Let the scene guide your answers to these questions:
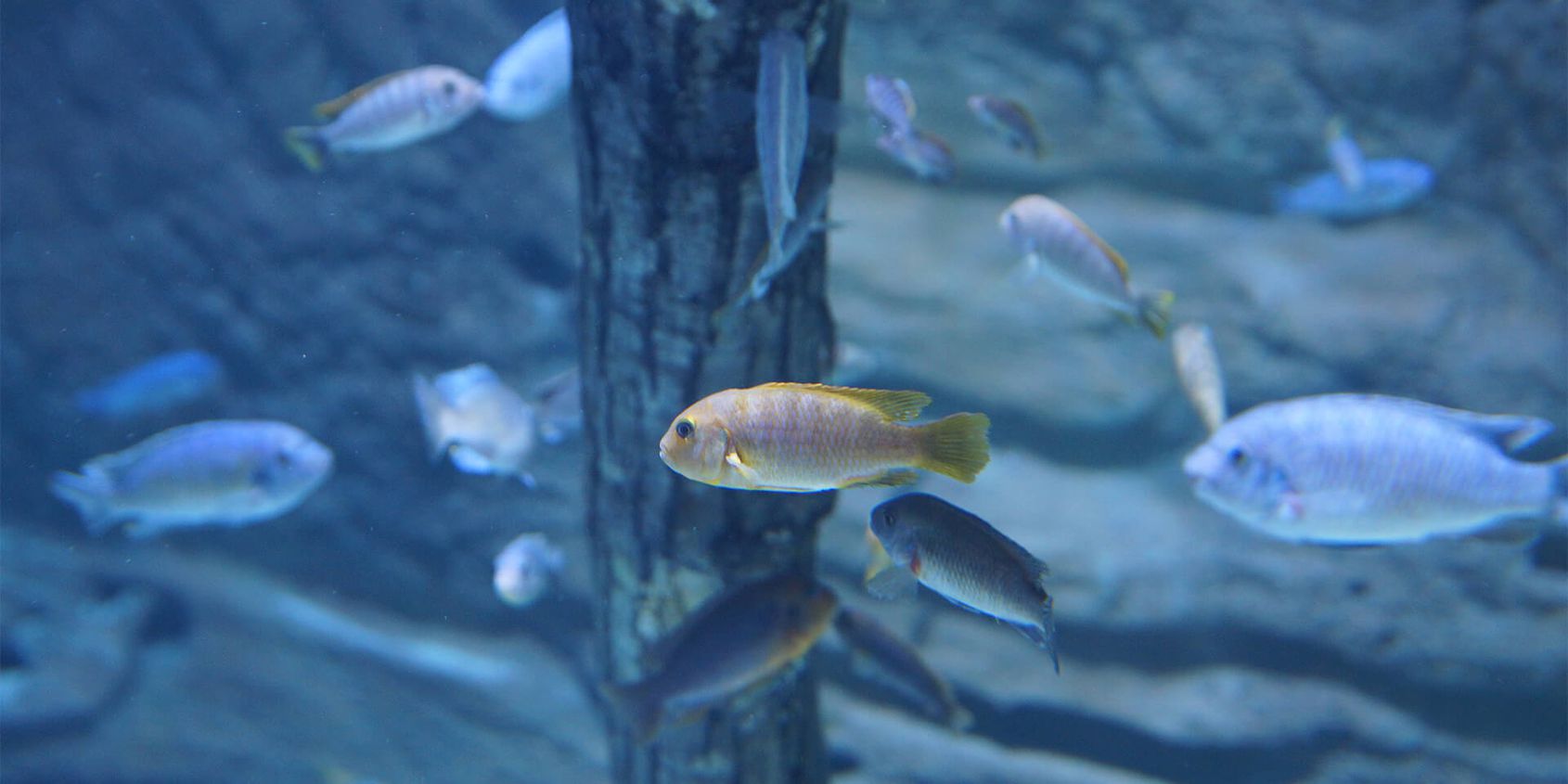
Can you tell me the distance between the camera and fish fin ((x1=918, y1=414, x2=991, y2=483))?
1344 millimetres

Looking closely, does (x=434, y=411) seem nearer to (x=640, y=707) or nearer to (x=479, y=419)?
(x=479, y=419)

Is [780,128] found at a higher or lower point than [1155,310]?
higher

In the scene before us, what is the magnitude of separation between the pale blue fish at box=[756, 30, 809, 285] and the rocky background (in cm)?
248

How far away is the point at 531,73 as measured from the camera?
3482 millimetres

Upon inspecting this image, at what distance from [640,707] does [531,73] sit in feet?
8.97

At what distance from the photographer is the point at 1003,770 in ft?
13.1

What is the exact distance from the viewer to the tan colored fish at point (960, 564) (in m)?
1.42

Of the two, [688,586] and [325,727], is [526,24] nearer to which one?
[688,586]

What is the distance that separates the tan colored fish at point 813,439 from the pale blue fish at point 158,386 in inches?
202

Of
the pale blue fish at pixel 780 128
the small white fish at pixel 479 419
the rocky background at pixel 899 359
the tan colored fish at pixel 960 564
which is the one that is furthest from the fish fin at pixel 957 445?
the rocky background at pixel 899 359

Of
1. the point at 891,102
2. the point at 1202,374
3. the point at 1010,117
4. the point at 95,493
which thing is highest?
the point at 891,102

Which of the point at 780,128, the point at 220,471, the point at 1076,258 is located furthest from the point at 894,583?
the point at 220,471

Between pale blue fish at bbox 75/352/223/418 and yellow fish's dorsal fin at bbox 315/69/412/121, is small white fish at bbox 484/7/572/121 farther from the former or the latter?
pale blue fish at bbox 75/352/223/418

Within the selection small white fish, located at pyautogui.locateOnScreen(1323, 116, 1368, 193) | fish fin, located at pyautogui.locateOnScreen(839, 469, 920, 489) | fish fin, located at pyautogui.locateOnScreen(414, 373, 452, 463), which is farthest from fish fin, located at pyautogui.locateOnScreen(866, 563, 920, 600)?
small white fish, located at pyautogui.locateOnScreen(1323, 116, 1368, 193)
